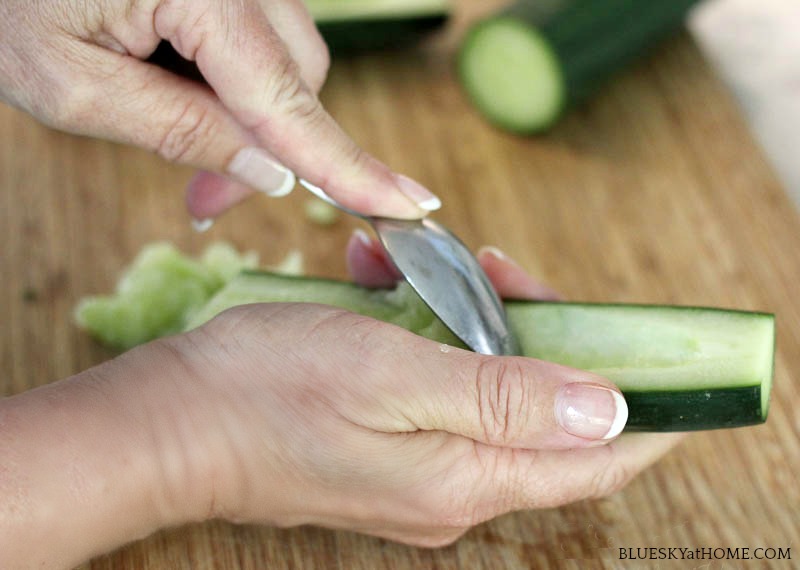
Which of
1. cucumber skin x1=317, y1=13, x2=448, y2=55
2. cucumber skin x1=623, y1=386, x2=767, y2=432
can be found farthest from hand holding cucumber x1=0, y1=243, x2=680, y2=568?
cucumber skin x1=317, y1=13, x2=448, y2=55

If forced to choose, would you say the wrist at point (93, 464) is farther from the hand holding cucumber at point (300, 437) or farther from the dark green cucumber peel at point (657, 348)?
the dark green cucumber peel at point (657, 348)

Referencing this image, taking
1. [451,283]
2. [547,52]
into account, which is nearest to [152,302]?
[451,283]

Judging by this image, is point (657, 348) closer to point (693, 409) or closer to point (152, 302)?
point (693, 409)

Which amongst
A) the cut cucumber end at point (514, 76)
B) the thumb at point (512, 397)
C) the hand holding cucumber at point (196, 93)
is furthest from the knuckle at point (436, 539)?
the cut cucumber end at point (514, 76)

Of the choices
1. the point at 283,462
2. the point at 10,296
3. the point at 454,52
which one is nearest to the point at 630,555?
the point at 283,462

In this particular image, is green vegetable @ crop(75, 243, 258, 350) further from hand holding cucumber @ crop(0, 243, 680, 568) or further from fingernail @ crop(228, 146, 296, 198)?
hand holding cucumber @ crop(0, 243, 680, 568)

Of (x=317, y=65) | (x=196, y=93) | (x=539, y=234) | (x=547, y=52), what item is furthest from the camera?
(x=547, y=52)
